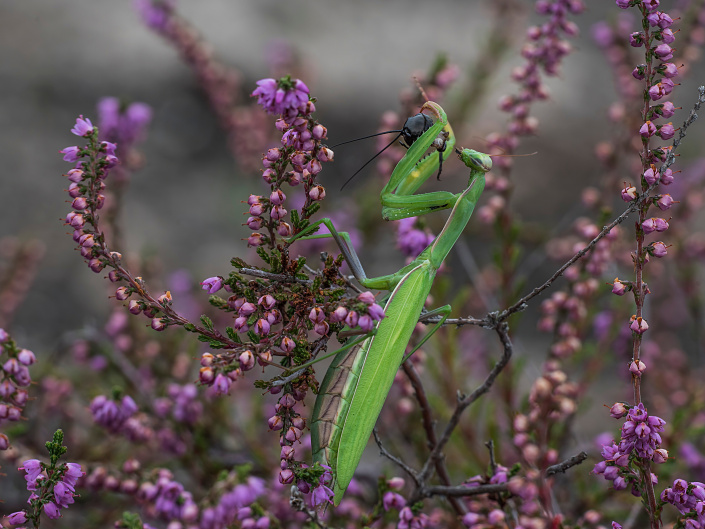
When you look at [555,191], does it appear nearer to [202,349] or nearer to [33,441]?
[202,349]

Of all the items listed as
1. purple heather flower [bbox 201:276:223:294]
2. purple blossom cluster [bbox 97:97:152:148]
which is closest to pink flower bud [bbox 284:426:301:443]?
purple heather flower [bbox 201:276:223:294]

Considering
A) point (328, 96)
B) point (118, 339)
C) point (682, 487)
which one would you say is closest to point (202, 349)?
point (118, 339)

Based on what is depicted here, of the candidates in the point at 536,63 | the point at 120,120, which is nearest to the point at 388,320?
the point at 536,63

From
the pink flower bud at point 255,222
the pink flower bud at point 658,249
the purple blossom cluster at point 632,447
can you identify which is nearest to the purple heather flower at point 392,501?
the purple blossom cluster at point 632,447

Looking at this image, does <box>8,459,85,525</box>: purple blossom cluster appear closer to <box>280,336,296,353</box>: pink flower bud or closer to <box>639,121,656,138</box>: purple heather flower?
<box>280,336,296,353</box>: pink flower bud

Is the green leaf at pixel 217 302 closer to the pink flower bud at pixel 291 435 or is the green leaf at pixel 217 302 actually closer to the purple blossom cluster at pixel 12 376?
the pink flower bud at pixel 291 435
